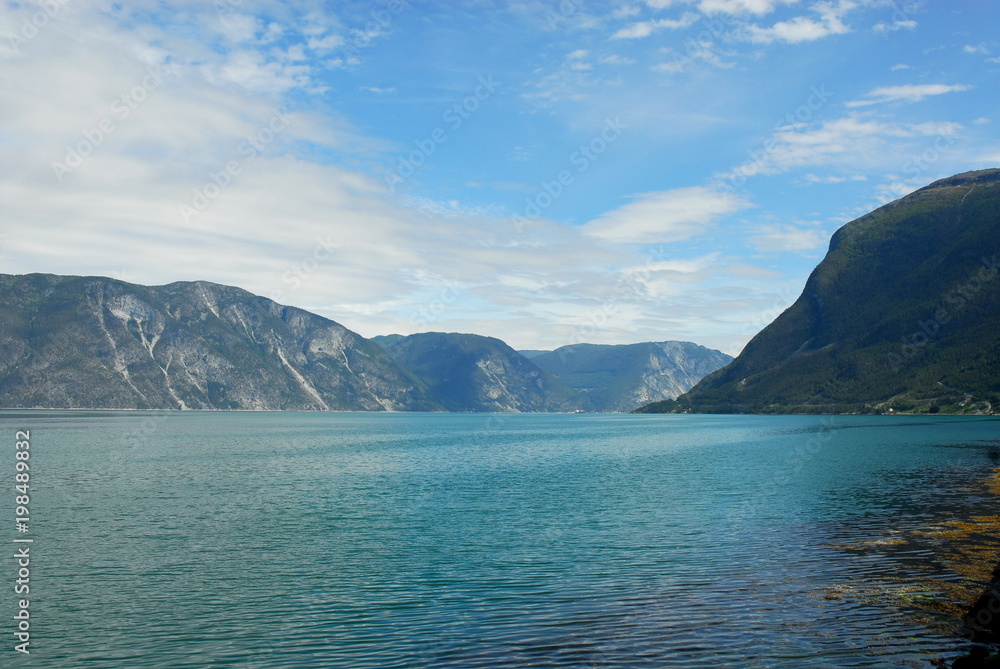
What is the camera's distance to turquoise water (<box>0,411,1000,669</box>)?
2678 cm

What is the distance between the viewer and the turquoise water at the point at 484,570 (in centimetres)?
2678

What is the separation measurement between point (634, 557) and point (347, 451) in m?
112

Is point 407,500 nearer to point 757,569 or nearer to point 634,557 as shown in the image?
point 634,557

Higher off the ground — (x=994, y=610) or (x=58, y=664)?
(x=994, y=610)

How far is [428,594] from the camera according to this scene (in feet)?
115

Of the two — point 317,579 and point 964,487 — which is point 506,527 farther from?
point 964,487

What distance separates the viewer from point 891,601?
3152 centimetres

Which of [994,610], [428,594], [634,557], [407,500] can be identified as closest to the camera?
[994,610]

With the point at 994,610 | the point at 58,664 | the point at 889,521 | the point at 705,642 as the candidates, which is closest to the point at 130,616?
the point at 58,664

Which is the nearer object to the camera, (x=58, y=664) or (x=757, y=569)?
(x=58, y=664)

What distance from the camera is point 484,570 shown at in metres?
39.8

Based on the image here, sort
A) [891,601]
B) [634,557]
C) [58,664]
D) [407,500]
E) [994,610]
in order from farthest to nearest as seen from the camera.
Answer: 1. [407,500]
2. [634,557]
3. [891,601]
4. [994,610]
5. [58,664]

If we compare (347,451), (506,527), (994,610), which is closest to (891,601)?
(994,610)

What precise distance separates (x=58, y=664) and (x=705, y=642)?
25445mm
